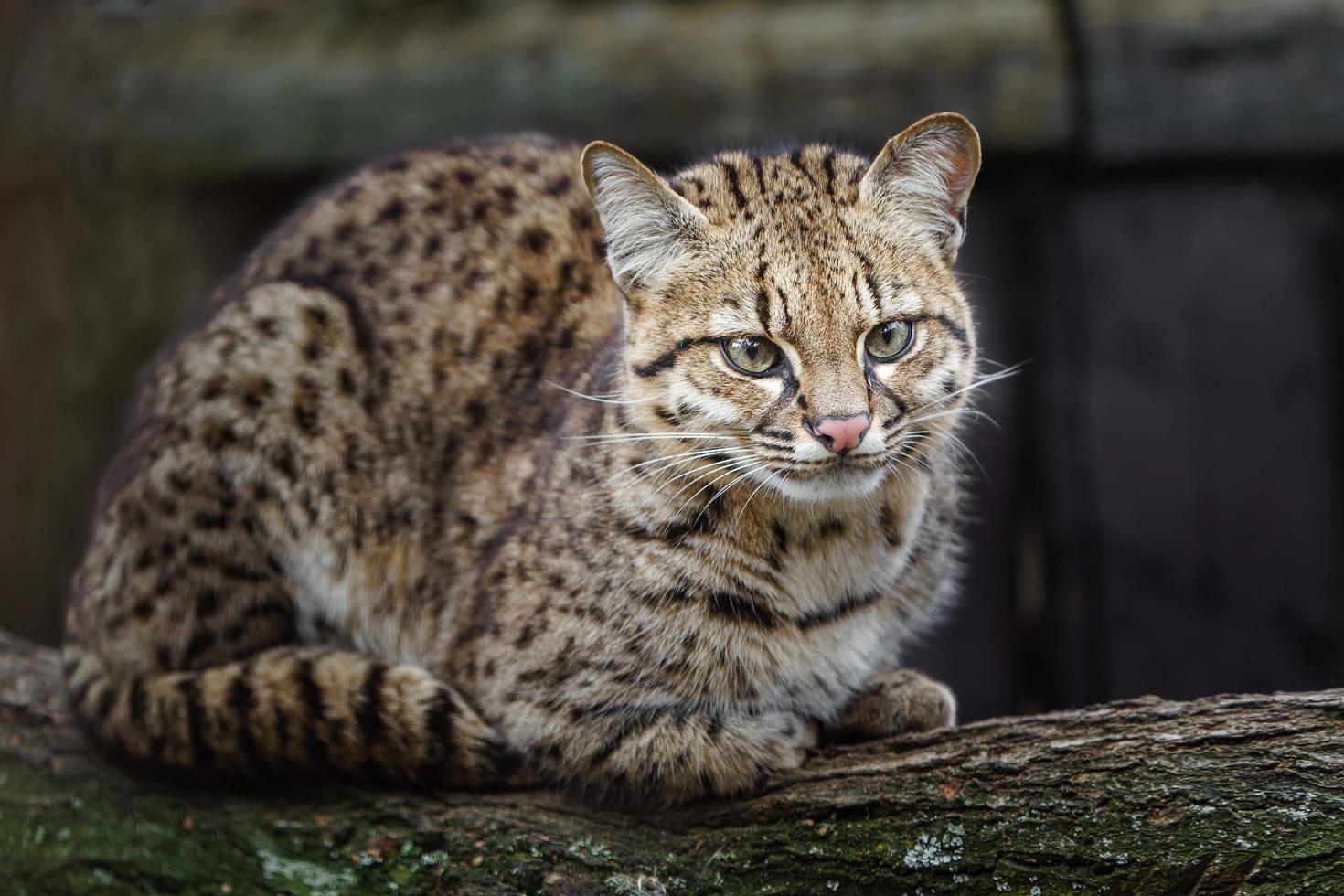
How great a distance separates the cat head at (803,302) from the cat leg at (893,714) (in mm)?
714

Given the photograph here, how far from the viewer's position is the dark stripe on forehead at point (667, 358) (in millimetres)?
3464

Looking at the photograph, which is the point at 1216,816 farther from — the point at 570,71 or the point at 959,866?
the point at 570,71

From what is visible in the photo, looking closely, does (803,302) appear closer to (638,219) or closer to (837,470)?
(837,470)

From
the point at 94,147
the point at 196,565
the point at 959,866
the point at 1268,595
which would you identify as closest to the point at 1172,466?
the point at 1268,595

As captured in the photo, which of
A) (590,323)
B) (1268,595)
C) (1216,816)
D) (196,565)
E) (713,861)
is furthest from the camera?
A: (1268,595)

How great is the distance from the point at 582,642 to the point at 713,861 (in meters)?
0.68

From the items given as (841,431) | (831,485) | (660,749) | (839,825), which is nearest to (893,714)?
(839,825)

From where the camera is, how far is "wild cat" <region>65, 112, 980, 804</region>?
342cm

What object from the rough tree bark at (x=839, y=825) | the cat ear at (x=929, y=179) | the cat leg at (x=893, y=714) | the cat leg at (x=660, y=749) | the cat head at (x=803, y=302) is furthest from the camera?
the cat leg at (x=893, y=714)

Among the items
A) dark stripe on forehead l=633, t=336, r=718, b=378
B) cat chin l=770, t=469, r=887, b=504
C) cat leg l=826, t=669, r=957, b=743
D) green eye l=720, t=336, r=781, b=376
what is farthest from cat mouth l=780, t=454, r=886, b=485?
cat leg l=826, t=669, r=957, b=743

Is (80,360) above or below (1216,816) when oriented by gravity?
above

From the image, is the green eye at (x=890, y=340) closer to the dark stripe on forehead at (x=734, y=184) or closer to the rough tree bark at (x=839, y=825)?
the dark stripe on forehead at (x=734, y=184)

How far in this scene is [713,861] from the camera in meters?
3.40

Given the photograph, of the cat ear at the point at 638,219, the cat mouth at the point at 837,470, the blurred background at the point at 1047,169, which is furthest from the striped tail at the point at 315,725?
the blurred background at the point at 1047,169
